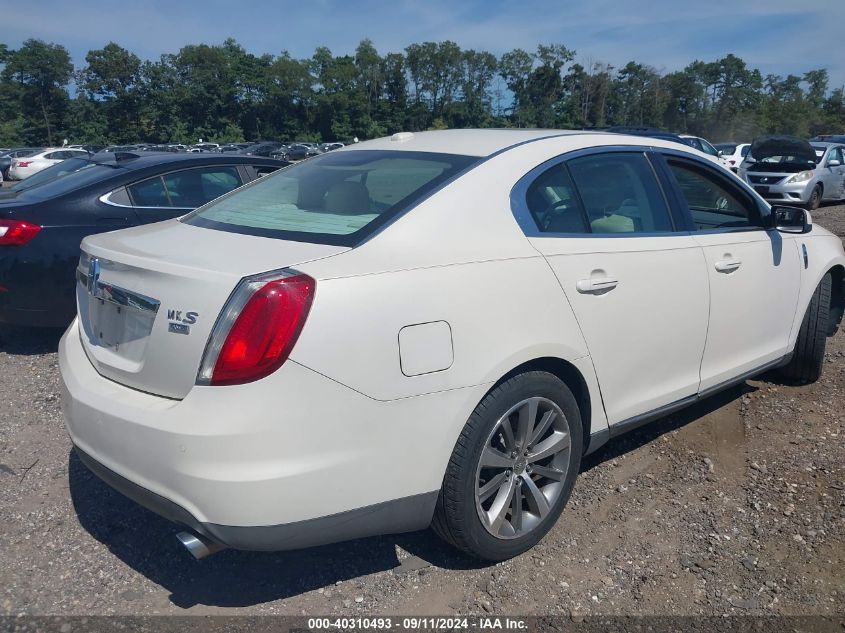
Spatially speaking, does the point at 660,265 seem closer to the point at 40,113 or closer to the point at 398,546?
the point at 398,546

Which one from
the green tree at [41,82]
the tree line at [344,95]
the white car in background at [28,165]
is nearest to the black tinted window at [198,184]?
the white car in background at [28,165]

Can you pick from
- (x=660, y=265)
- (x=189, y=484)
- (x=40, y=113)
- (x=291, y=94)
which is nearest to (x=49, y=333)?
(x=189, y=484)

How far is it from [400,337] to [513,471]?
33.0 inches

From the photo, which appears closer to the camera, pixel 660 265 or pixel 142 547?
pixel 142 547

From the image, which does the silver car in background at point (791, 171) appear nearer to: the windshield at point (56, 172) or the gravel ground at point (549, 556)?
the gravel ground at point (549, 556)

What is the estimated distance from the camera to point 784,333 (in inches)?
165

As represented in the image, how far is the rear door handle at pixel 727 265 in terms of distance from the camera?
11.6 ft

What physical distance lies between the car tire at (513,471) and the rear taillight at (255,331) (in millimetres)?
740

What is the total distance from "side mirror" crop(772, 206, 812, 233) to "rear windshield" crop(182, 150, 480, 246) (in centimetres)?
212

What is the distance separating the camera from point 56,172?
6.43m

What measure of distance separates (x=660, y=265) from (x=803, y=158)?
45.7ft

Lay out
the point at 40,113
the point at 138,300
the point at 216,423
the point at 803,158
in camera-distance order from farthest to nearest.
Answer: the point at 40,113 → the point at 803,158 → the point at 138,300 → the point at 216,423

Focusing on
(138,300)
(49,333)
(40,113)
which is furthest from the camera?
(40,113)

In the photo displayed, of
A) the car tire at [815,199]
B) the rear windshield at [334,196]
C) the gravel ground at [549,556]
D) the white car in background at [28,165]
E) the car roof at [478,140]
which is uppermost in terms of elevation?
the car roof at [478,140]
